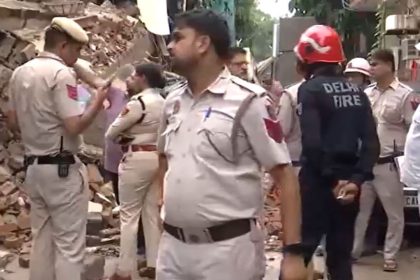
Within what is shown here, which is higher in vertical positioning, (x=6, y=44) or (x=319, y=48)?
(x=319, y=48)

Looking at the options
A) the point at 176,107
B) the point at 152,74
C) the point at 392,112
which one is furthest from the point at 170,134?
the point at 392,112

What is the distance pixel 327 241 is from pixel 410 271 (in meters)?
3.19

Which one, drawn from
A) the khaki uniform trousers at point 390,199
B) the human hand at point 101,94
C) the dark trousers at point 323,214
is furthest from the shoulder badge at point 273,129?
the khaki uniform trousers at point 390,199

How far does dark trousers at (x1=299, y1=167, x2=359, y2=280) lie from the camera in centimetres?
686

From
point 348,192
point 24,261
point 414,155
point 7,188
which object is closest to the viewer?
point 348,192

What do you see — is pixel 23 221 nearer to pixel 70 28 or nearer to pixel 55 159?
pixel 55 159

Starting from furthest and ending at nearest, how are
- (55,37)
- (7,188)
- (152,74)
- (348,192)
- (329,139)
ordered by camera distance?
(7,188), (152,74), (55,37), (329,139), (348,192)

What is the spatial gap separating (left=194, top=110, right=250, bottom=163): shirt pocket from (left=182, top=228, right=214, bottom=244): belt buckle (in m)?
0.35

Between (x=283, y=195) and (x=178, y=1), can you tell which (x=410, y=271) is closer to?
(x=283, y=195)

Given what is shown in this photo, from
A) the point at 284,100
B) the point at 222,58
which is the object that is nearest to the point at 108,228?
the point at 284,100

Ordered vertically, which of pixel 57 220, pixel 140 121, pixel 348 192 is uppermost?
pixel 140 121

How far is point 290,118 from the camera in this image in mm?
8797

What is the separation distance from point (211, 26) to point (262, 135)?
60cm

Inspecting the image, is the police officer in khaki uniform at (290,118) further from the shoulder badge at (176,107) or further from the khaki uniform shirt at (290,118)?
the shoulder badge at (176,107)
